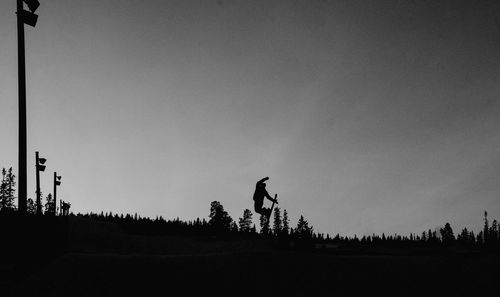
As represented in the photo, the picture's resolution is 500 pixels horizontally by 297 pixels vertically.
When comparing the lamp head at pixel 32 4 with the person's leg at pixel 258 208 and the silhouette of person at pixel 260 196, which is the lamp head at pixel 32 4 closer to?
the silhouette of person at pixel 260 196

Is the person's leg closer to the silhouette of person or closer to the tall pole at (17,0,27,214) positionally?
the silhouette of person

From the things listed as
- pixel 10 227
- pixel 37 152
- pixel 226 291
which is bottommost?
pixel 226 291

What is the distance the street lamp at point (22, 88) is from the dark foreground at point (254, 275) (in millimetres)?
2015

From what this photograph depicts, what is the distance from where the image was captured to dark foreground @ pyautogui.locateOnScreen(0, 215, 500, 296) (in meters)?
7.55

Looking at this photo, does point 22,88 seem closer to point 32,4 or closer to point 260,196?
point 32,4

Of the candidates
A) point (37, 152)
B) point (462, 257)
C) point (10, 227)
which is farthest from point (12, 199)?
point (462, 257)

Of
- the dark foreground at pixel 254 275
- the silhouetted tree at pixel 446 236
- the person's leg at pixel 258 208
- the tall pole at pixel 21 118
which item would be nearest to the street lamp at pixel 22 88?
the tall pole at pixel 21 118

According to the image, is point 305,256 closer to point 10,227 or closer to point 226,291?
point 226,291

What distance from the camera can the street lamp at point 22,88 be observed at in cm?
1089

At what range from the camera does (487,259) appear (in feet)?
30.0

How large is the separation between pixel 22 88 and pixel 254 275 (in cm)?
863

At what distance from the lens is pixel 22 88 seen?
11391mm

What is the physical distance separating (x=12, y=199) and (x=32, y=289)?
106 metres

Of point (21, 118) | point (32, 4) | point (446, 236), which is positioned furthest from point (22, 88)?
point (446, 236)
